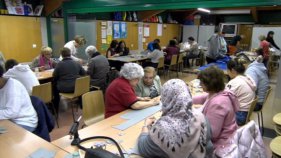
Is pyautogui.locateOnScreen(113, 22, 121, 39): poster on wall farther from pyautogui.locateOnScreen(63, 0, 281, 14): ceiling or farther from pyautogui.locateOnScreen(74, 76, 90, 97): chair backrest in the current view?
pyautogui.locateOnScreen(74, 76, 90, 97): chair backrest

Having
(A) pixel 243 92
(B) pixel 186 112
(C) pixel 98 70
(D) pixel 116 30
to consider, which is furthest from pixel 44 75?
(D) pixel 116 30

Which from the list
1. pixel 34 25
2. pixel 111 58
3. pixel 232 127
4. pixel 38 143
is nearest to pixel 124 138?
pixel 38 143

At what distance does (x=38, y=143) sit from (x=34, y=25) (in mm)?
5580

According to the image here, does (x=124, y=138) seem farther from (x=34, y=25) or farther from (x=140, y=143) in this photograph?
(x=34, y=25)

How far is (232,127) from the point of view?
68.8 inches

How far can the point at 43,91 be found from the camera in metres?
3.24

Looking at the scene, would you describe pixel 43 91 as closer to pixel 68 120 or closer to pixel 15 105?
pixel 68 120

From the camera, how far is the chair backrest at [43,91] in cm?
311

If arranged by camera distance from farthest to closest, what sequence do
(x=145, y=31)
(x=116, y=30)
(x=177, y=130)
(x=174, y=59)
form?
(x=145, y=31) → (x=116, y=30) → (x=174, y=59) → (x=177, y=130)

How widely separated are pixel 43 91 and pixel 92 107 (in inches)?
42.0

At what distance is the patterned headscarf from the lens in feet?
4.21

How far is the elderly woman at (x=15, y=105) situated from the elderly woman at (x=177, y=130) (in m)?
1.21

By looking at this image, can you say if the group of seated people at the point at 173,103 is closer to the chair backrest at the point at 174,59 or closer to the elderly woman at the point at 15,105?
the elderly woman at the point at 15,105

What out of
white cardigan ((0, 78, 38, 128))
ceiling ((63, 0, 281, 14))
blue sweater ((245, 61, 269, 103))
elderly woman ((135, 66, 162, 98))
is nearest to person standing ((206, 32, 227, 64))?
ceiling ((63, 0, 281, 14))
